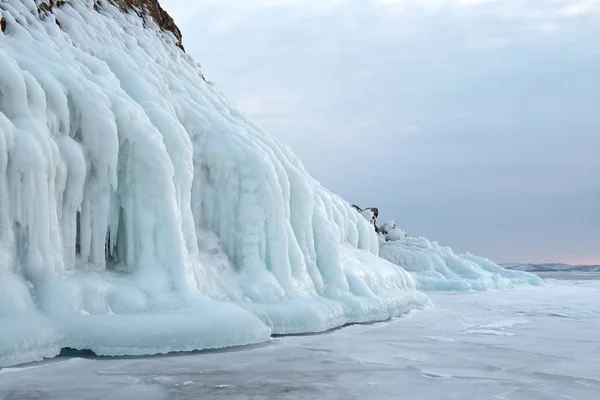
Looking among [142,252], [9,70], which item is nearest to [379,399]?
[142,252]

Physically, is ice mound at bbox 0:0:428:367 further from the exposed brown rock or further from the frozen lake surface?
the exposed brown rock

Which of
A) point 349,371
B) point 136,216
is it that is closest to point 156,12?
point 136,216

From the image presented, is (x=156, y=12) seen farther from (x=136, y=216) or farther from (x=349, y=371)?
(x=349, y=371)

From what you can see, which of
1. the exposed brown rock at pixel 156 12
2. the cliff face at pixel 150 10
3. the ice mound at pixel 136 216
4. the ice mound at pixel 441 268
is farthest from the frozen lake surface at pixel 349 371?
the ice mound at pixel 441 268

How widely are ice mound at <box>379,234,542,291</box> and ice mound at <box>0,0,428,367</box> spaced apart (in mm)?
14533

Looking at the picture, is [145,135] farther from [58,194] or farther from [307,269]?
[307,269]

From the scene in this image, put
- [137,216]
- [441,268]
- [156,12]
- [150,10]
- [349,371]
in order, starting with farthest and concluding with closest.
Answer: [441,268]
[156,12]
[150,10]
[137,216]
[349,371]

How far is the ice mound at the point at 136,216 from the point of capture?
737cm

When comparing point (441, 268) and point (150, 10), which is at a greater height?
point (150, 10)

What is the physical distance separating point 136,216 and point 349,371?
4.13 meters

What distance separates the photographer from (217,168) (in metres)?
11.0

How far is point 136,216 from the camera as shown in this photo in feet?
29.2

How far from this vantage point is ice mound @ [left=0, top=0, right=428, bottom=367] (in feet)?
24.2

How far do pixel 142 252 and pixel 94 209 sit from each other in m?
0.91
